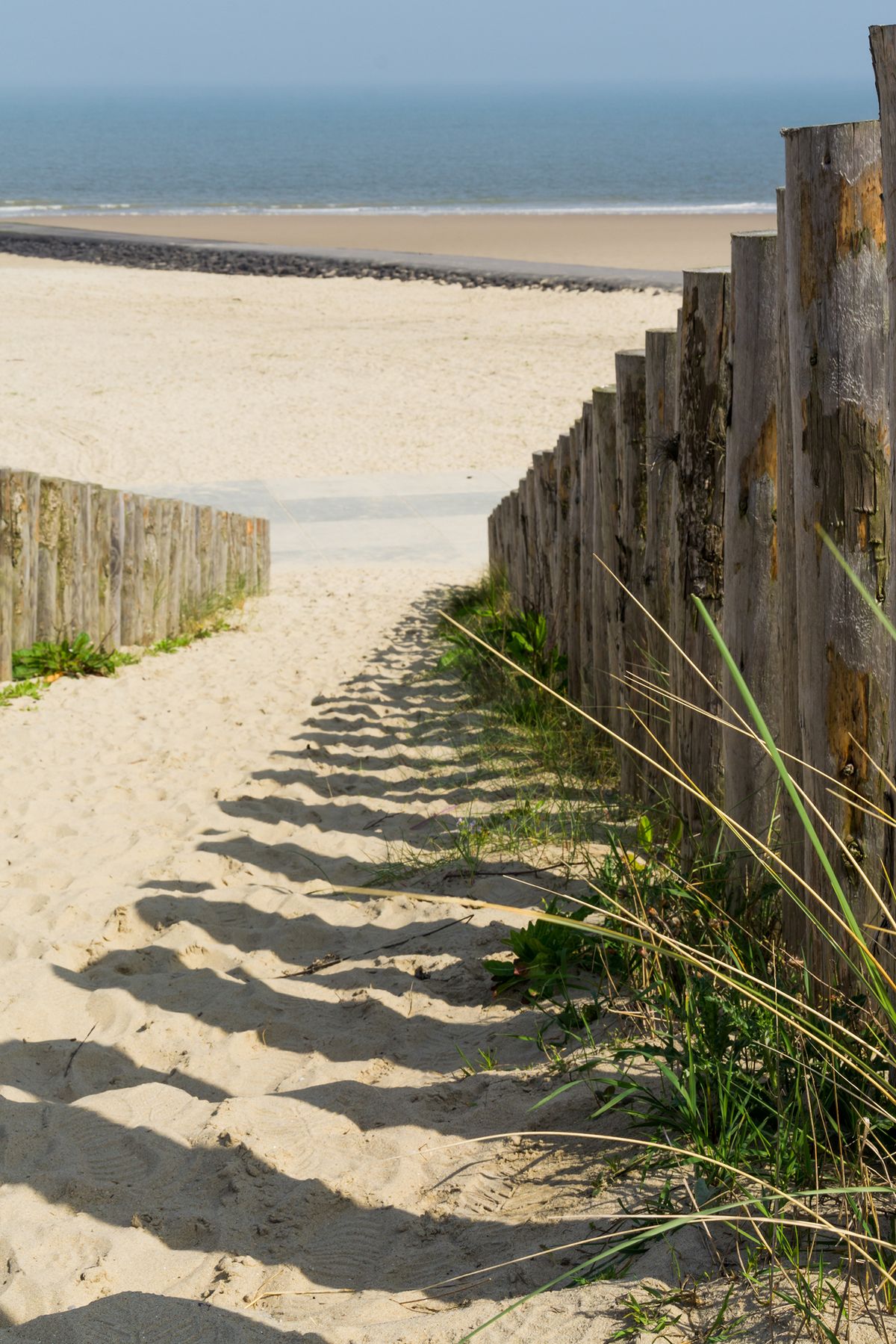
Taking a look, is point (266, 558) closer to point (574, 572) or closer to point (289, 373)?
point (574, 572)

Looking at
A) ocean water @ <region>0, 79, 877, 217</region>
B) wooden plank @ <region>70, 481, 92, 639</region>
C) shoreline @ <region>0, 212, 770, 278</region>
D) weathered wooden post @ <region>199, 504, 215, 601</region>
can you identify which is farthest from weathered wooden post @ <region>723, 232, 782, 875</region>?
ocean water @ <region>0, 79, 877, 217</region>

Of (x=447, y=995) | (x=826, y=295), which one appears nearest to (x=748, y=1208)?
(x=447, y=995)

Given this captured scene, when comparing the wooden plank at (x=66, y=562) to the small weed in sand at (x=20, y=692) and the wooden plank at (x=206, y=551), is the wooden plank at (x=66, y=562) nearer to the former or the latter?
the small weed in sand at (x=20, y=692)

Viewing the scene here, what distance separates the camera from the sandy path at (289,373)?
39.7ft

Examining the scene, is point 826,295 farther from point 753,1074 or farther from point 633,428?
point 633,428

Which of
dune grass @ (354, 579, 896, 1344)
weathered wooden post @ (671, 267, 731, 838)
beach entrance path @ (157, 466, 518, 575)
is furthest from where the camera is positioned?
beach entrance path @ (157, 466, 518, 575)

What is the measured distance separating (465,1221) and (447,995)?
2.64 ft

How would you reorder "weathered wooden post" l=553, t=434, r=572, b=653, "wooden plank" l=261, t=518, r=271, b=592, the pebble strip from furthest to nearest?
the pebble strip → "wooden plank" l=261, t=518, r=271, b=592 → "weathered wooden post" l=553, t=434, r=572, b=653

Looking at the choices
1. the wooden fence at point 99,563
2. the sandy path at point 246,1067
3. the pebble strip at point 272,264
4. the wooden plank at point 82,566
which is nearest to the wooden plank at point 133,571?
the wooden fence at point 99,563

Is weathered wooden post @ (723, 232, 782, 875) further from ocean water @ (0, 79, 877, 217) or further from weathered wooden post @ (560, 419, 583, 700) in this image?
ocean water @ (0, 79, 877, 217)

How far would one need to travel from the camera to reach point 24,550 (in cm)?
582

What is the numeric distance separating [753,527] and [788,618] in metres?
0.36

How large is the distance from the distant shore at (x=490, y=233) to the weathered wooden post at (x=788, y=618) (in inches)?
975

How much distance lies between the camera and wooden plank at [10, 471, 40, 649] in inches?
227
